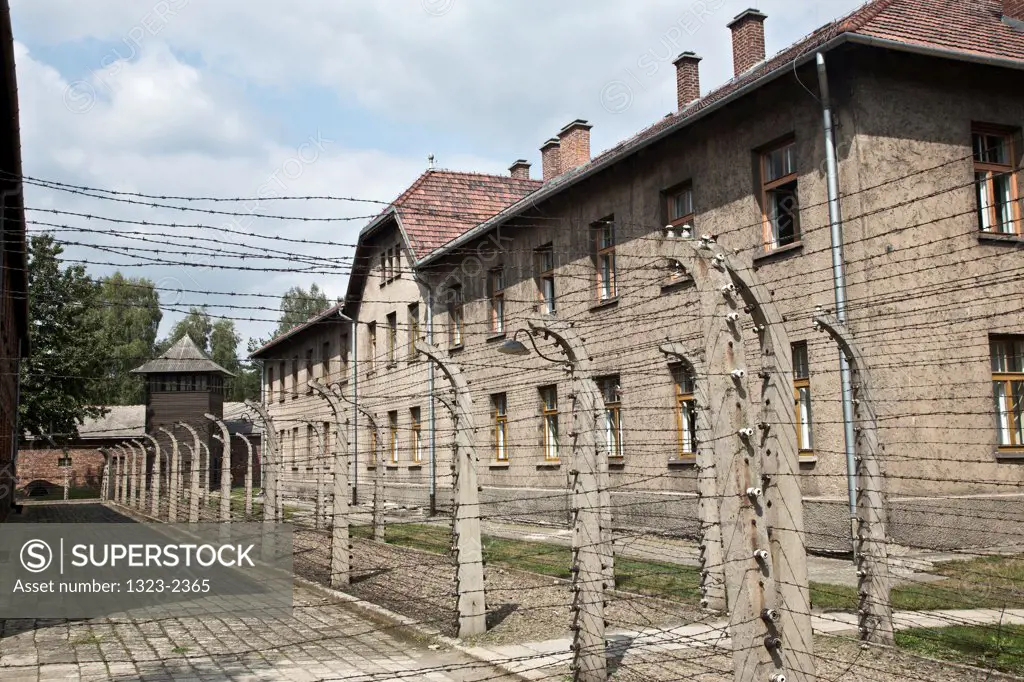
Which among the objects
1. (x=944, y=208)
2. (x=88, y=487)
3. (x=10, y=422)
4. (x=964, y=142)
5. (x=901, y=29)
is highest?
(x=901, y=29)

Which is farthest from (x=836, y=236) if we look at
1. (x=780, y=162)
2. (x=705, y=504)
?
(x=705, y=504)

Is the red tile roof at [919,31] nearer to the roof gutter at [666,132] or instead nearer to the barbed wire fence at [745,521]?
the roof gutter at [666,132]

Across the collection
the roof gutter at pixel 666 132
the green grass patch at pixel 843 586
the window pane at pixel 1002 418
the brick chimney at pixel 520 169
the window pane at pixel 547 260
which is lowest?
the green grass patch at pixel 843 586

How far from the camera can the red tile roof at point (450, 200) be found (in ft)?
92.7

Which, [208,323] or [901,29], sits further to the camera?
[208,323]

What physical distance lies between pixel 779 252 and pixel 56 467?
53.3 meters

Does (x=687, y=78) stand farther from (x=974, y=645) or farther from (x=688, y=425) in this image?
(x=974, y=645)

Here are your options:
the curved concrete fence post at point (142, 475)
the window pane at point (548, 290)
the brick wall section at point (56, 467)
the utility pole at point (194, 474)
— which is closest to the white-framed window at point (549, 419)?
the window pane at point (548, 290)

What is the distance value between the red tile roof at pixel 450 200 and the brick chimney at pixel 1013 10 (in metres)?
14.4

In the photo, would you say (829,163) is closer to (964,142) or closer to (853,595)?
(964,142)

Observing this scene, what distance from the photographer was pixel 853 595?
32.7 feet

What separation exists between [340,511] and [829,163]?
8.97m

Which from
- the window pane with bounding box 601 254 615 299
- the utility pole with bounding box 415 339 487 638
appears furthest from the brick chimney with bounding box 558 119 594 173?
the utility pole with bounding box 415 339 487 638

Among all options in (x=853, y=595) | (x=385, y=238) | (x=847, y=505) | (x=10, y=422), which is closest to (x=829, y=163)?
(x=847, y=505)
